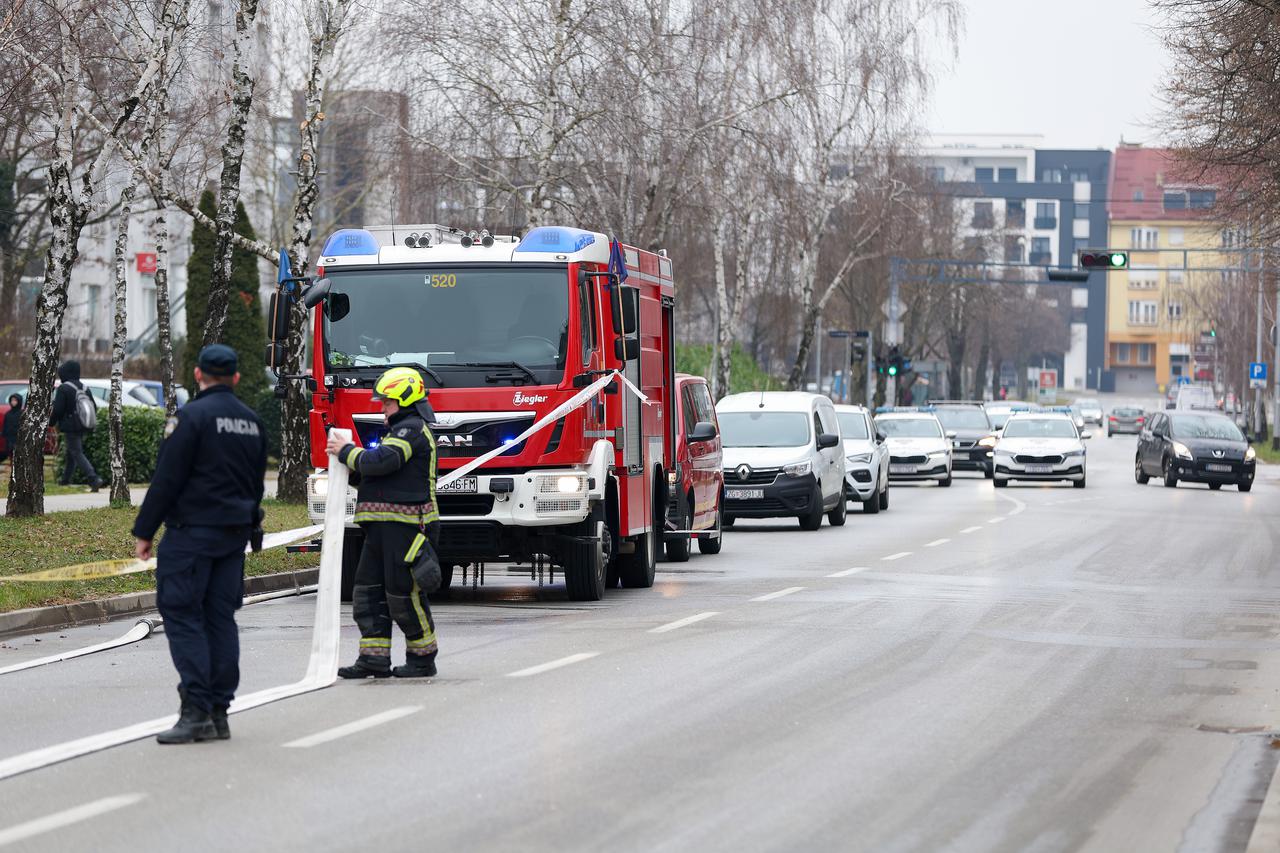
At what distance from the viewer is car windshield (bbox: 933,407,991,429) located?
2047 inches

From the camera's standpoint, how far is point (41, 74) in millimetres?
23047

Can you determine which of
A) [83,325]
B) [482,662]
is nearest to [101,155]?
[482,662]

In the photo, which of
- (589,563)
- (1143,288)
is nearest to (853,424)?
(589,563)

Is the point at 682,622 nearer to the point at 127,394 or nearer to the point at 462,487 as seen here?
the point at 462,487

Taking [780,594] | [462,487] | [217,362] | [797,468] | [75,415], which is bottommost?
[780,594]

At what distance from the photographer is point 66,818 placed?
730cm

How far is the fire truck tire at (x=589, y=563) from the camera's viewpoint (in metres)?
16.2

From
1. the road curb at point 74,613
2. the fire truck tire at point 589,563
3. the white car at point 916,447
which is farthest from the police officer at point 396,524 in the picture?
the white car at point 916,447

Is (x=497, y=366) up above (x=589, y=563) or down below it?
above

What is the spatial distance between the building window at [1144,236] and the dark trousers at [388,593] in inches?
6435

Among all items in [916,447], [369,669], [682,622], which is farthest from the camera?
[916,447]

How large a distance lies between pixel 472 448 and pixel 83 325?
46541mm

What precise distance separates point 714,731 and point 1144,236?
16655 cm

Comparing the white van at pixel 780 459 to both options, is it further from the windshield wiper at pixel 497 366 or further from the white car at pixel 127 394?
the white car at pixel 127 394
